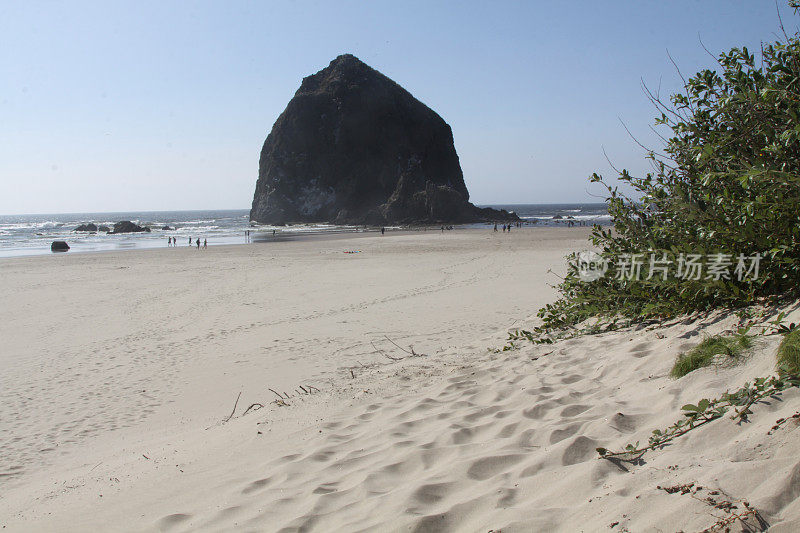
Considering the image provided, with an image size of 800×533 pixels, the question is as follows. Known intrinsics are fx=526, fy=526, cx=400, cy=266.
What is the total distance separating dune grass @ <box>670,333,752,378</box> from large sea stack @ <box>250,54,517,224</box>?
84400mm

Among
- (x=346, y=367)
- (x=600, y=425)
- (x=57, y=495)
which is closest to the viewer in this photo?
(x=600, y=425)

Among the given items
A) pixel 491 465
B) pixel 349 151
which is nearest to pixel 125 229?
pixel 349 151

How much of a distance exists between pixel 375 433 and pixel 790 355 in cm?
237

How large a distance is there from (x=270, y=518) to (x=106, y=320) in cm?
1017

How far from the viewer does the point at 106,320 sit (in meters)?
11.1

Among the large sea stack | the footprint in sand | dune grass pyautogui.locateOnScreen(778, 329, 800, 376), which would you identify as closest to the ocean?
the large sea stack

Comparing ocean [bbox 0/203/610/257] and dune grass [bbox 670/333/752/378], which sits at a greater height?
dune grass [bbox 670/333/752/378]

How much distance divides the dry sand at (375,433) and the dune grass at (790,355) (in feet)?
0.45

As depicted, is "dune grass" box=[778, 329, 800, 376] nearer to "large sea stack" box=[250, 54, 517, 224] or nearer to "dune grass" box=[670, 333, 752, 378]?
"dune grass" box=[670, 333, 752, 378]

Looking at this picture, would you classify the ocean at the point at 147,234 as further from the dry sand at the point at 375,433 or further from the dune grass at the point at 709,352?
the dune grass at the point at 709,352

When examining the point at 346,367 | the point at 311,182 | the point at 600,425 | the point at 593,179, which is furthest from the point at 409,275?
the point at 311,182

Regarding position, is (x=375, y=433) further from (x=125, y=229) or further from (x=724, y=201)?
(x=125, y=229)

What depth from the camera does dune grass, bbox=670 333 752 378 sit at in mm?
3062

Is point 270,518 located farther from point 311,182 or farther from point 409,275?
point 311,182
